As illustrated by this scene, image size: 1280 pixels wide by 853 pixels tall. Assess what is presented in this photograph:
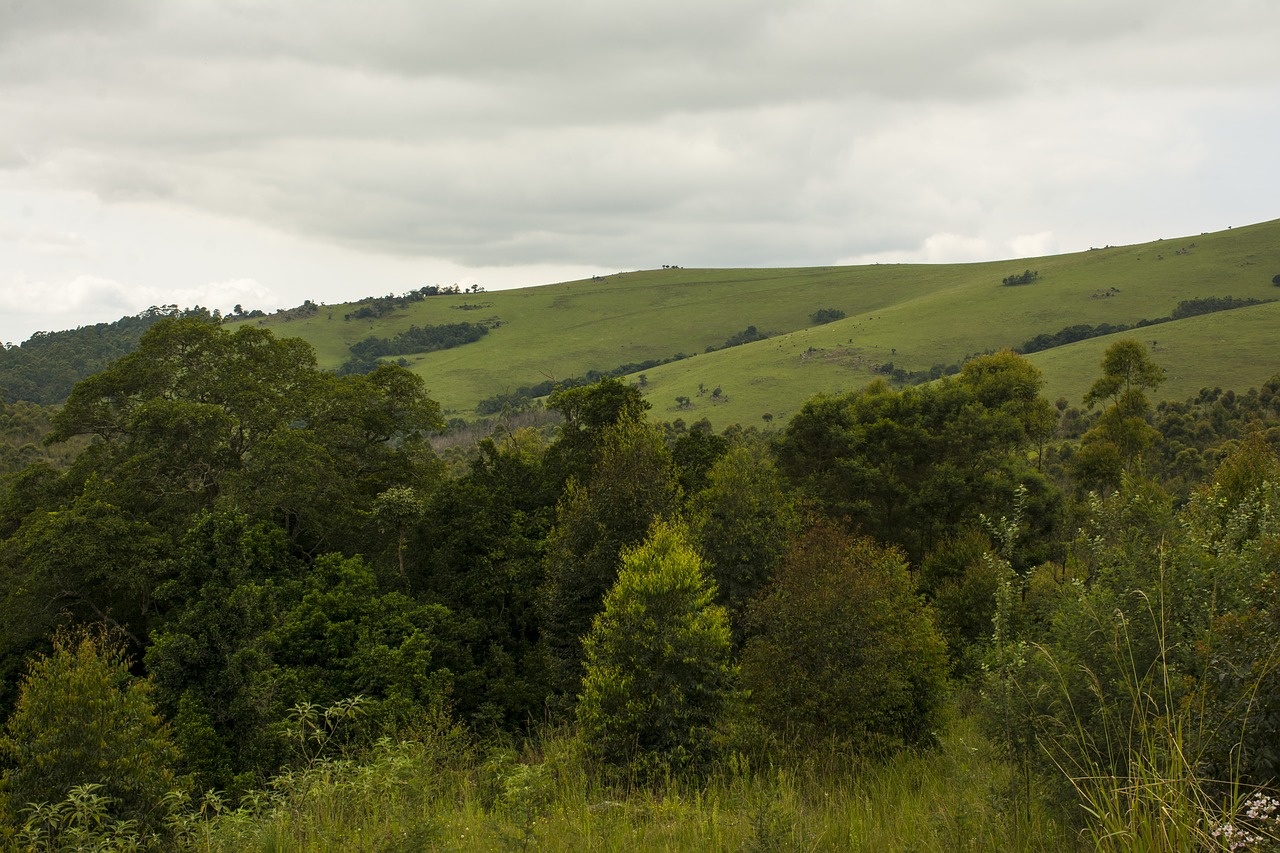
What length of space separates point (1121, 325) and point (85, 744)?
129 m

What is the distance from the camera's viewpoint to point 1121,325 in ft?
374

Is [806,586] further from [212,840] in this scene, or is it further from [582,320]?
[582,320]

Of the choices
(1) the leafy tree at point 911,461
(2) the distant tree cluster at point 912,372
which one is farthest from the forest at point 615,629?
(2) the distant tree cluster at point 912,372

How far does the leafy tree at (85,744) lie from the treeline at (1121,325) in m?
116

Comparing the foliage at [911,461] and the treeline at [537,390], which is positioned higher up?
the treeline at [537,390]

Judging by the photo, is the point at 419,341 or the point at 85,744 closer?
the point at 85,744

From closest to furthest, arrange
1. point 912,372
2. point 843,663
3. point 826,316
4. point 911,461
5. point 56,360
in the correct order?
point 843,663 < point 911,461 < point 912,372 < point 56,360 < point 826,316

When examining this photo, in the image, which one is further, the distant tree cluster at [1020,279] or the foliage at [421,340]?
the foliage at [421,340]

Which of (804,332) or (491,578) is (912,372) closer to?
(804,332)

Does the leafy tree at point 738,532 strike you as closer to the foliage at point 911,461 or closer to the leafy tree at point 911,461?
the leafy tree at point 911,461

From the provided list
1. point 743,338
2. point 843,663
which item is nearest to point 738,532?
point 843,663

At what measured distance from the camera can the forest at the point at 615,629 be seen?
262 inches

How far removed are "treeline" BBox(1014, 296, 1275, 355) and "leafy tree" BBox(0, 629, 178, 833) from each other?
116m

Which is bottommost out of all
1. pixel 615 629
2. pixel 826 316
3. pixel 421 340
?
pixel 615 629
